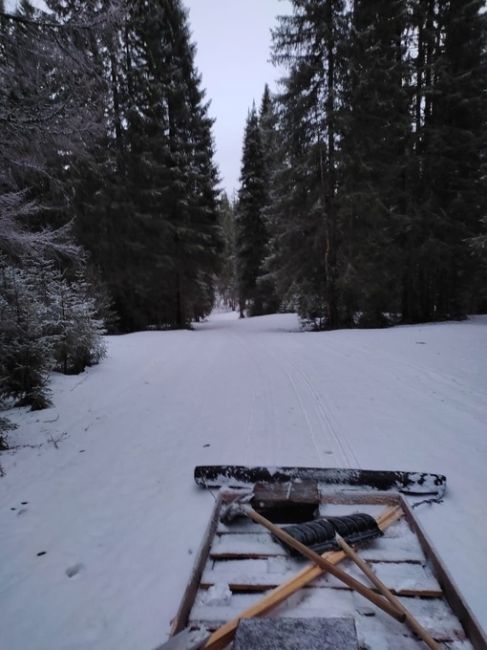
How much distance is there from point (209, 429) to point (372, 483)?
6.88ft

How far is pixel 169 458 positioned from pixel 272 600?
2.16 metres

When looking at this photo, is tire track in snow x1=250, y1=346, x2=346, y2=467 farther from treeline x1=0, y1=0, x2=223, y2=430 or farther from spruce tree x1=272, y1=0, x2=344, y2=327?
spruce tree x1=272, y1=0, x2=344, y2=327

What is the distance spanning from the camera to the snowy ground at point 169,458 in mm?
2070

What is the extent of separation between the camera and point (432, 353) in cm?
777

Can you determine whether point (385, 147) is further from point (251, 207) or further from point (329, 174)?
point (251, 207)

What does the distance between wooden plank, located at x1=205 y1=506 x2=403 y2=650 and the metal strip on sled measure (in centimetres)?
81

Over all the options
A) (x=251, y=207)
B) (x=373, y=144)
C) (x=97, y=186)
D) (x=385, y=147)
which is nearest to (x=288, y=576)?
(x=373, y=144)

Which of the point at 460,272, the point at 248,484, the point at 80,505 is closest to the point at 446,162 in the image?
the point at 460,272

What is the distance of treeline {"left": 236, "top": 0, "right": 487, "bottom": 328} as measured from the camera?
12336 millimetres

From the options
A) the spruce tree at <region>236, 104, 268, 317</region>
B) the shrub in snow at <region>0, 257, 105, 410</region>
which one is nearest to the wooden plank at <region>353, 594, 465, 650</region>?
the shrub in snow at <region>0, 257, 105, 410</region>

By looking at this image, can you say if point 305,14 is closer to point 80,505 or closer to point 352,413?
point 352,413

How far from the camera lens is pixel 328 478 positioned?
3014mm

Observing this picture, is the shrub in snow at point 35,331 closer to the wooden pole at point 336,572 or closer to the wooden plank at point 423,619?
the wooden pole at point 336,572

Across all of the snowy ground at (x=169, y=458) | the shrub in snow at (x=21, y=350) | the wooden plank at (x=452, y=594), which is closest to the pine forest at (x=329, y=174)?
the shrub in snow at (x=21, y=350)
